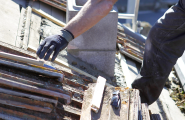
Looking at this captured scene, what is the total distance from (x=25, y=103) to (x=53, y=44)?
822mm

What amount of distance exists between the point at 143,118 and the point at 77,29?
4.22 ft

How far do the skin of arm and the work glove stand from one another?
0.10m

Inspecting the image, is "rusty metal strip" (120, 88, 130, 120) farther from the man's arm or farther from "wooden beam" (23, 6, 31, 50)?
"wooden beam" (23, 6, 31, 50)

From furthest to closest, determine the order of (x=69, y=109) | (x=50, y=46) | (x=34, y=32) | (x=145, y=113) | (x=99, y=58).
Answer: (x=99, y=58), (x=34, y=32), (x=50, y=46), (x=145, y=113), (x=69, y=109)

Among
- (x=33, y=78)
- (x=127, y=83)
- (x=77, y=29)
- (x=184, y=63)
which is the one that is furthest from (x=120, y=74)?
(x=33, y=78)

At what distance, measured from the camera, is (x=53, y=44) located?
2389 mm

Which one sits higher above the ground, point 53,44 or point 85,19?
point 85,19

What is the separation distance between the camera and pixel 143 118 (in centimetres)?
201

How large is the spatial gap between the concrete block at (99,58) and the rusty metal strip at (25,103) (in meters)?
1.55

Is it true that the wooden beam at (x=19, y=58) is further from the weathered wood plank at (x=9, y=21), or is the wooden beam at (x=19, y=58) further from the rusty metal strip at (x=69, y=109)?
the weathered wood plank at (x=9, y=21)

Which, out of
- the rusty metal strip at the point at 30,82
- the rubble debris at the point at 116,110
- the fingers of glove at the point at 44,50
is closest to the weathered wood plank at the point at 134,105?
the rubble debris at the point at 116,110

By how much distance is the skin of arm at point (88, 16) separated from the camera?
263 centimetres

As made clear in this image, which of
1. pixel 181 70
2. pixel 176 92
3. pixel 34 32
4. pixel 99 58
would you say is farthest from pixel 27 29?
pixel 181 70

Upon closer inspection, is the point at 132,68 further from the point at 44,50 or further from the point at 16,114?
the point at 16,114
